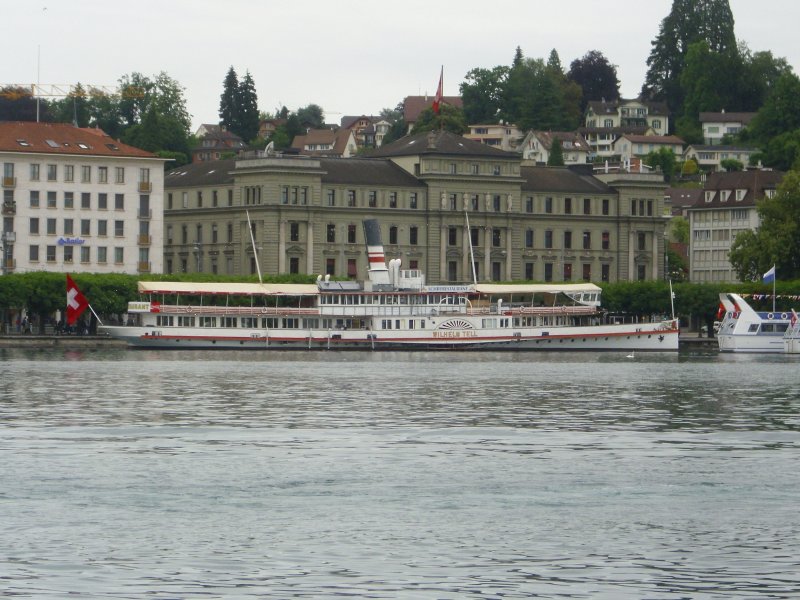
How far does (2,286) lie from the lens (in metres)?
128

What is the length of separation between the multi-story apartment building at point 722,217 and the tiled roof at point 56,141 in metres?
61.9

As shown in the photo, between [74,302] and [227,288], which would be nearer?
[74,302]

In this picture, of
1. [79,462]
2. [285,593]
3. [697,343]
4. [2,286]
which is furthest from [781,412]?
[697,343]

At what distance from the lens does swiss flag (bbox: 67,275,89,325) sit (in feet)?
413

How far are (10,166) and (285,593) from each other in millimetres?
120219

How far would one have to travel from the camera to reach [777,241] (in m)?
152

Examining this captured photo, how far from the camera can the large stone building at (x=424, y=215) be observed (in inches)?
6412

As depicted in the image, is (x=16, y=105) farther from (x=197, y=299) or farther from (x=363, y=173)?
(x=197, y=299)

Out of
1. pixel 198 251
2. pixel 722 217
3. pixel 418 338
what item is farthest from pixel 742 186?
pixel 418 338

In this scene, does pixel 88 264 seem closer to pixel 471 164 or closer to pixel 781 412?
pixel 471 164

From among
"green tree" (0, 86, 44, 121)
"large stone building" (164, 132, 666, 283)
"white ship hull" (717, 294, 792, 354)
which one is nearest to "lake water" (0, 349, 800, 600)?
"white ship hull" (717, 294, 792, 354)

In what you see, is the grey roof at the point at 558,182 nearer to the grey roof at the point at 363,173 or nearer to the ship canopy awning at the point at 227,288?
the grey roof at the point at 363,173

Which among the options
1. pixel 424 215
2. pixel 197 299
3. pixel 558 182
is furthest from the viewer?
pixel 558 182

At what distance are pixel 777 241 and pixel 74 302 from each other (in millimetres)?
54863
